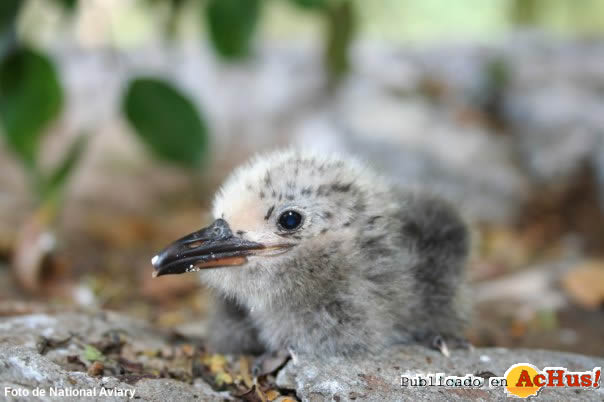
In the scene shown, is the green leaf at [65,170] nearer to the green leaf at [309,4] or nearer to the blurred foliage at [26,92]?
the blurred foliage at [26,92]

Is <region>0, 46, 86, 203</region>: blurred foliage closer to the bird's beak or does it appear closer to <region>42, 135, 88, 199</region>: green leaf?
<region>42, 135, 88, 199</region>: green leaf

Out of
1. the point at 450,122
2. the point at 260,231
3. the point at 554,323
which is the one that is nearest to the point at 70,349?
the point at 260,231

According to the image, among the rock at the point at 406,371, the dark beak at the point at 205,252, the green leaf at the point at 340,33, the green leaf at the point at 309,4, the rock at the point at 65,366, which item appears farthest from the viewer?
the green leaf at the point at 340,33

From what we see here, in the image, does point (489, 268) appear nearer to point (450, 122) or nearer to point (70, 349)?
point (450, 122)

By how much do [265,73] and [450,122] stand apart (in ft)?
6.40

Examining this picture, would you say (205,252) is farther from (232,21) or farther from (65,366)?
(232,21)

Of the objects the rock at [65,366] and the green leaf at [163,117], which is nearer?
the rock at [65,366]

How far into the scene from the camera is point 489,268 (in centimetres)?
450

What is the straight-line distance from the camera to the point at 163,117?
122 inches

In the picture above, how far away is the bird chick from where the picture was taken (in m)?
2.13

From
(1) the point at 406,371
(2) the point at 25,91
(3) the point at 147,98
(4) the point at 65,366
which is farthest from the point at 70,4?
(1) the point at 406,371

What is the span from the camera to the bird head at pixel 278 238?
6.93 feet

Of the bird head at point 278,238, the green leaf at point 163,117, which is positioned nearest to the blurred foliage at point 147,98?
the green leaf at point 163,117

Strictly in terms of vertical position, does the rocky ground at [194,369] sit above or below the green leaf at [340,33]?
below
